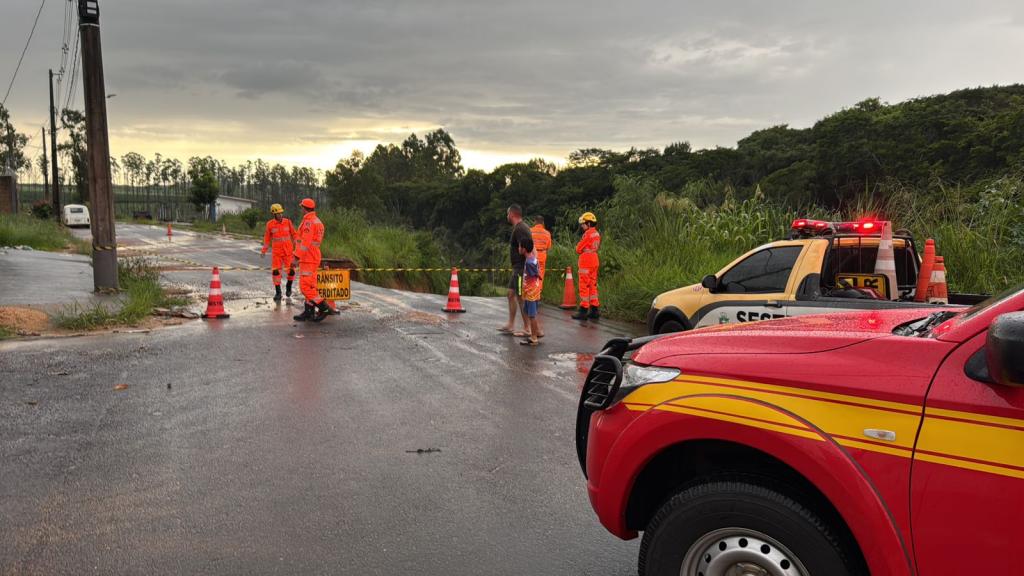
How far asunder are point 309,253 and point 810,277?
26.0 ft

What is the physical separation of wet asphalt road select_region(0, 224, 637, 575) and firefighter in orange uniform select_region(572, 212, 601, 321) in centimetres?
338

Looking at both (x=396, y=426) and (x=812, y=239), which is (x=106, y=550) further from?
(x=812, y=239)

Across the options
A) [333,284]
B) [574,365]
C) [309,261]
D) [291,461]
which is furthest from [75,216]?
[291,461]

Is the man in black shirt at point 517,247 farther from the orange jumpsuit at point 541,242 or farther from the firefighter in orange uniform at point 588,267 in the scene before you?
the orange jumpsuit at point 541,242

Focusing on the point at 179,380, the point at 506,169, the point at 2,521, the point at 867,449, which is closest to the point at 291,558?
the point at 2,521

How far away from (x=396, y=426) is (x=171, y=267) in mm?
17222

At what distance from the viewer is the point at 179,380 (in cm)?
754

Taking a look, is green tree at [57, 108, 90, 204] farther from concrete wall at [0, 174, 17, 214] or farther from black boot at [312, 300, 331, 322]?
black boot at [312, 300, 331, 322]

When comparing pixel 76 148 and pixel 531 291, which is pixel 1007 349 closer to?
pixel 531 291

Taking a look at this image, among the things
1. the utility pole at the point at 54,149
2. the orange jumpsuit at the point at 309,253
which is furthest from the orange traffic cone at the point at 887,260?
the utility pole at the point at 54,149

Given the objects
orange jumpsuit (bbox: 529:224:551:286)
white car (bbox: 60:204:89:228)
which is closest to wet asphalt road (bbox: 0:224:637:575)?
orange jumpsuit (bbox: 529:224:551:286)

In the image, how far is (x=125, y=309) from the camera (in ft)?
36.6

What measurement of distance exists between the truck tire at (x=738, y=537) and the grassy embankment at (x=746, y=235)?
29.2ft

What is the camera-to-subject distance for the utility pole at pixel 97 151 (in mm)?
13086
